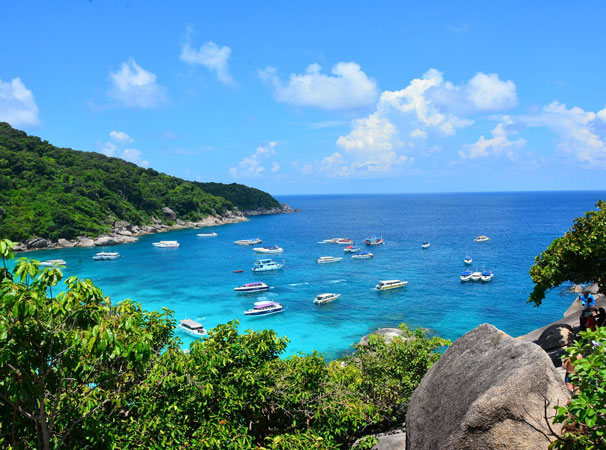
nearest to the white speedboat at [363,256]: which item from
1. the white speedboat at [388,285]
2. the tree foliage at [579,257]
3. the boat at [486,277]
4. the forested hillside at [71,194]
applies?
the white speedboat at [388,285]

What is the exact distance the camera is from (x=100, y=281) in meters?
63.3

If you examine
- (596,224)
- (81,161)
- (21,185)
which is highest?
(81,161)

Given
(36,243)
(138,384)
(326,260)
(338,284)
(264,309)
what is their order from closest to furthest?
(138,384), (264,309), (338,284), (326,260), (36,243)

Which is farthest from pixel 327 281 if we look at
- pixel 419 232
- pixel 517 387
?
pixel 419 232

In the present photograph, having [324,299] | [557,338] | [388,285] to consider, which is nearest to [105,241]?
[324,299]

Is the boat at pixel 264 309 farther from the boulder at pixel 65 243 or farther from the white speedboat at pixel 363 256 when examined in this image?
the boulder at pixel 65 243

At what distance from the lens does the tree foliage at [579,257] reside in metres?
16.6

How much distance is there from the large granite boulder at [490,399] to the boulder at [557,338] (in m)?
11.3

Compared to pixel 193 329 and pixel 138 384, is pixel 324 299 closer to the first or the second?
pixel 193 329

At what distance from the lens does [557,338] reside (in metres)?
17.5

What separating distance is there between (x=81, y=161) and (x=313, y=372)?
471 feet

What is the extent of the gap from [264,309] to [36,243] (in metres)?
66.0

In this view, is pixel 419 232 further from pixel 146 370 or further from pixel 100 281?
pixel 146 370

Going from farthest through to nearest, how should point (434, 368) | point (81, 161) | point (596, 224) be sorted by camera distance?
point (81, 161), point (596, 224), point (434, 368)
